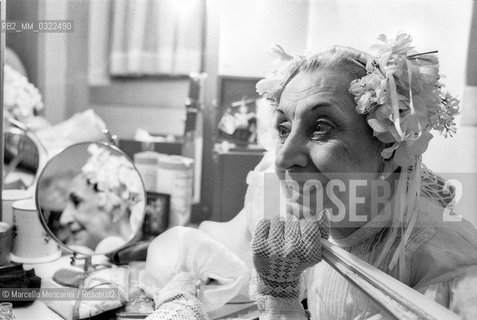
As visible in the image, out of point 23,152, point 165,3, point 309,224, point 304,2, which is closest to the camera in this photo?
point 309,224

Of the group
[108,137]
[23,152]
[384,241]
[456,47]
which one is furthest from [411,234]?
[23,152]

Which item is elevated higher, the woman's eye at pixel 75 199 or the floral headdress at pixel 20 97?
the floral headdress at pixel 20 97

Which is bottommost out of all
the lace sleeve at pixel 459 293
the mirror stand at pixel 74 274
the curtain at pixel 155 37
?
the mirror stand at pixel 74 274

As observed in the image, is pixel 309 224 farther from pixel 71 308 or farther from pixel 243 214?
pixel 71 308

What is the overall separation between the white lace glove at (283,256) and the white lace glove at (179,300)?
0.60 ft

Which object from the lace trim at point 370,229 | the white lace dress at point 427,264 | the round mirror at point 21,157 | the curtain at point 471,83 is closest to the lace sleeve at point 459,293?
the white lace dress at point 427,264

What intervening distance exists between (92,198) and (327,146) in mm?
758

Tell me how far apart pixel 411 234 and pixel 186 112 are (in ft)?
2.58

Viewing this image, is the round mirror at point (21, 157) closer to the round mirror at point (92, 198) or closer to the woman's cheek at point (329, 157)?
the round mirror at point (92, 198)

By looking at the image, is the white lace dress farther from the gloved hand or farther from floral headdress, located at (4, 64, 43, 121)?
floral headdress, located at (4, 64, 43, 121)

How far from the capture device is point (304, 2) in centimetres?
96

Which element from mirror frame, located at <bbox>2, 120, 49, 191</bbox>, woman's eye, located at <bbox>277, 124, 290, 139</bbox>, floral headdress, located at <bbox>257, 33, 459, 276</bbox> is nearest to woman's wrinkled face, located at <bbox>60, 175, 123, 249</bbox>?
mirror frame, located at <bbox>2, 120, 49, 191</bbox>

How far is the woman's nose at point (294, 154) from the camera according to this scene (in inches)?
30.0

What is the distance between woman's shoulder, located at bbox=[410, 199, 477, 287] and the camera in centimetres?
69
